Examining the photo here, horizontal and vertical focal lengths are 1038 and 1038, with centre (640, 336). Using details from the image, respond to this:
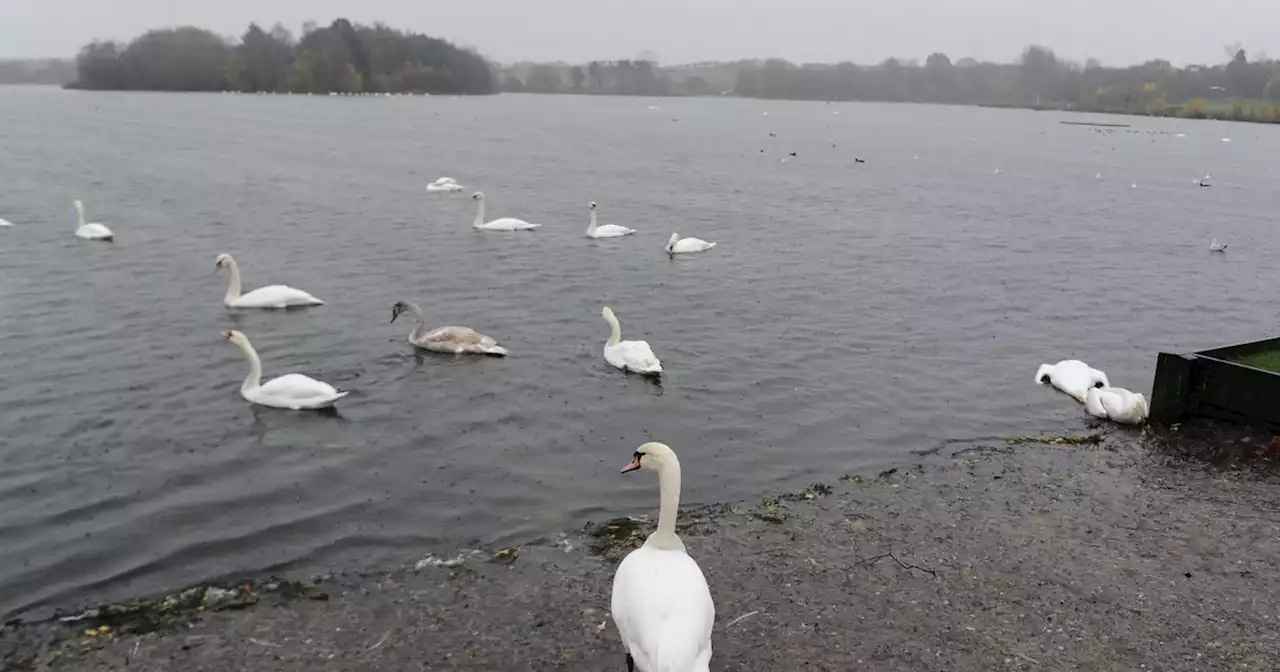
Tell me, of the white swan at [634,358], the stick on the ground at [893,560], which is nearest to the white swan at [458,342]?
the white swan at [634,358]

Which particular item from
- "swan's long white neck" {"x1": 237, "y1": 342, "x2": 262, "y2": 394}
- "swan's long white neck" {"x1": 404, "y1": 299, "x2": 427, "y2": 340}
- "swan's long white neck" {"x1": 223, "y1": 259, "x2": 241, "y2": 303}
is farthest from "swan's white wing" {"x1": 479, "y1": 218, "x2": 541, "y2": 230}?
"swan's long white neck" {"x1": 237, "y1": 342, "x2": 262, "y2": 394}

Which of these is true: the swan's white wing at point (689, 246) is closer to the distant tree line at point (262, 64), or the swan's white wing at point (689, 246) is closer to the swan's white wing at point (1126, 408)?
the swan's white wing at point (1126, 408)

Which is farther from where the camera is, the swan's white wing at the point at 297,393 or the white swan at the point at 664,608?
the swan's white wing at the point at 297,393

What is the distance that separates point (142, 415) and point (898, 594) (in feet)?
29.4

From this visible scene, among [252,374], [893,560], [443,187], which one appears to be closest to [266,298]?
[252,374]

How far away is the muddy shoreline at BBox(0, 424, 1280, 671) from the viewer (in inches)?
281

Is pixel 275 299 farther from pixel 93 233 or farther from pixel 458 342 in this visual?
pixel 93 233

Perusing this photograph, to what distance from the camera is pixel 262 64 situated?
504 ft

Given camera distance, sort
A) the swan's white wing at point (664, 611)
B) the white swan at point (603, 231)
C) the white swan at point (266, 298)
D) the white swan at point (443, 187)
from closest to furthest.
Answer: the swan's white wing at point (664, 611), the white swan at point (266, 298), the white swan at point (603, 231), the white swan at point (443, 187)

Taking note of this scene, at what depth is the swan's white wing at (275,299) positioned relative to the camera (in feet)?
57.2

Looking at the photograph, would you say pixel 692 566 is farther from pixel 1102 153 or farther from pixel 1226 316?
pixel 1102 153

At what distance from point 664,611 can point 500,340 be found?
1075cm

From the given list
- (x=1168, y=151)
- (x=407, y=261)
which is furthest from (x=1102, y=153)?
(x=407, y=261)

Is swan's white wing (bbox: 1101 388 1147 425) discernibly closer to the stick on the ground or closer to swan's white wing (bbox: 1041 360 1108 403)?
swan's white wing (bbox: 1041 360 1108 403)
